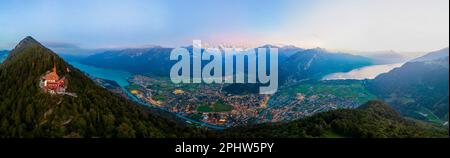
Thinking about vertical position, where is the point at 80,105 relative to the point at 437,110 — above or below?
above

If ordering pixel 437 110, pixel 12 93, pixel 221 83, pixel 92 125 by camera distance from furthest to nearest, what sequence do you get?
pixel 221 83, pixel 437 110, pixel 12 93, pixel 92 125

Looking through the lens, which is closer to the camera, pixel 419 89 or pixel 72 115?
pixel 72 115

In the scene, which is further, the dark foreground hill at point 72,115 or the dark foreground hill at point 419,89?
A: the dark foreground hill at point 419,89

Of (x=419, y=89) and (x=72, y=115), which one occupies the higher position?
(x=72, y=115)

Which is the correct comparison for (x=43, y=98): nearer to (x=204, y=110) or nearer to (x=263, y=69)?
(x=204, y=110)

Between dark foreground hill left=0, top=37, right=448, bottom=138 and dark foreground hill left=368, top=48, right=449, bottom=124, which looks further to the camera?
dark foreground hill left=368, top=48, right=449, bottom=124
